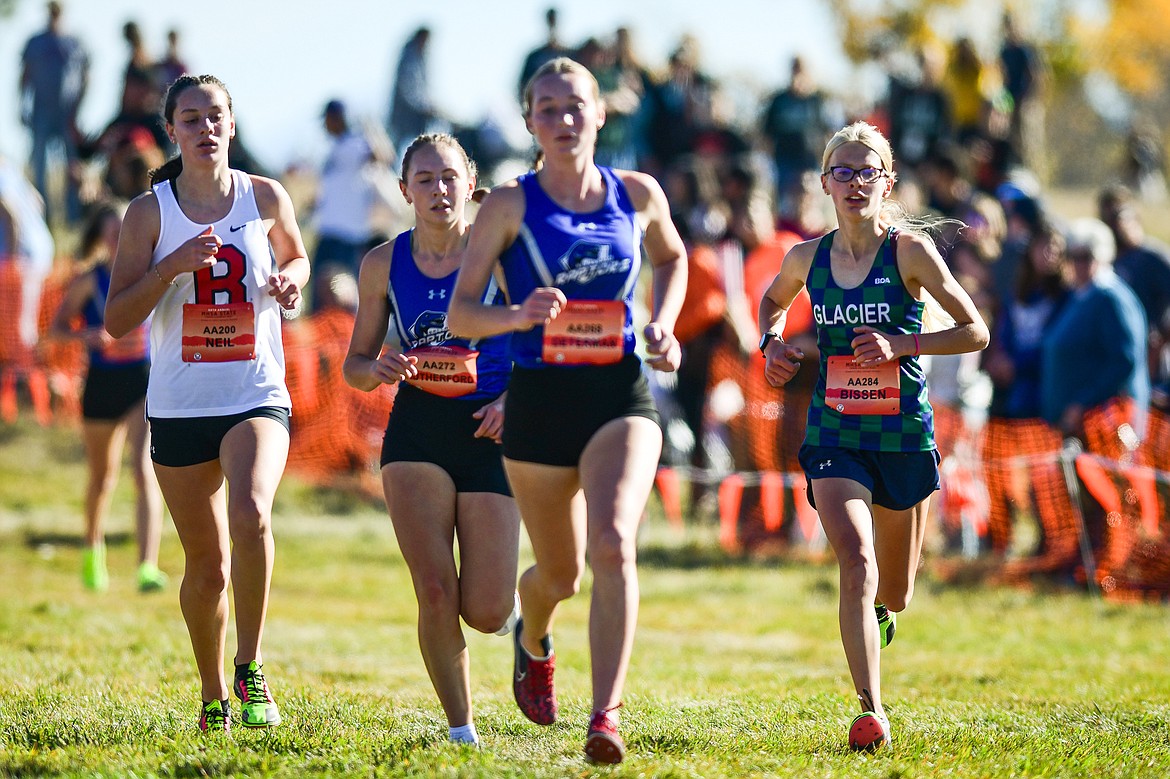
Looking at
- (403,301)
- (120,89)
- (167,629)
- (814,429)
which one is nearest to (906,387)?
(814,429)

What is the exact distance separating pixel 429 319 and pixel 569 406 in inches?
31.3

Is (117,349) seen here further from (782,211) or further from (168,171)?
(782,211)

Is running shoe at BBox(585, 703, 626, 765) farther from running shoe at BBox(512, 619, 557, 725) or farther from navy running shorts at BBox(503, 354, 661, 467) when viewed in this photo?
running shoe at BBox(512, 619, 557, 725)

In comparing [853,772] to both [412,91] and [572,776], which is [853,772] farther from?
[412,91]

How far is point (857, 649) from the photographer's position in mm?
4816

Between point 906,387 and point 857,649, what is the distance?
966 mm

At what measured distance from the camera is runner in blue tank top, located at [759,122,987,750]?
501 cm

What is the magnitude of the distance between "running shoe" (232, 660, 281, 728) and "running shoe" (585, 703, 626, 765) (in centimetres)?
141

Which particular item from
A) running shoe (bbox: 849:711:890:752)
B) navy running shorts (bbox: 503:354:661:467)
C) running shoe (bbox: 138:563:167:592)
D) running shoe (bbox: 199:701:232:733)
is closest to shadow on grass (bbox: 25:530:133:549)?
running shoe (bbox: 138:563:167:592)

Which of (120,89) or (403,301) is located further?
(120,89)

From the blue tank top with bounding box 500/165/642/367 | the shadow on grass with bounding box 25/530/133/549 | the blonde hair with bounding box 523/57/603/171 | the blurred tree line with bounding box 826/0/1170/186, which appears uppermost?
the blurred tree line with bounding box 826/0/1170/186

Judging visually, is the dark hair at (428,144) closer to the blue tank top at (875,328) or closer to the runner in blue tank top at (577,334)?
the runner in blue tank top at (577,334)

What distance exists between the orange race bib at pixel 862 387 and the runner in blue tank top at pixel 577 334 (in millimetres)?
804

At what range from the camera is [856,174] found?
5.08 meters
